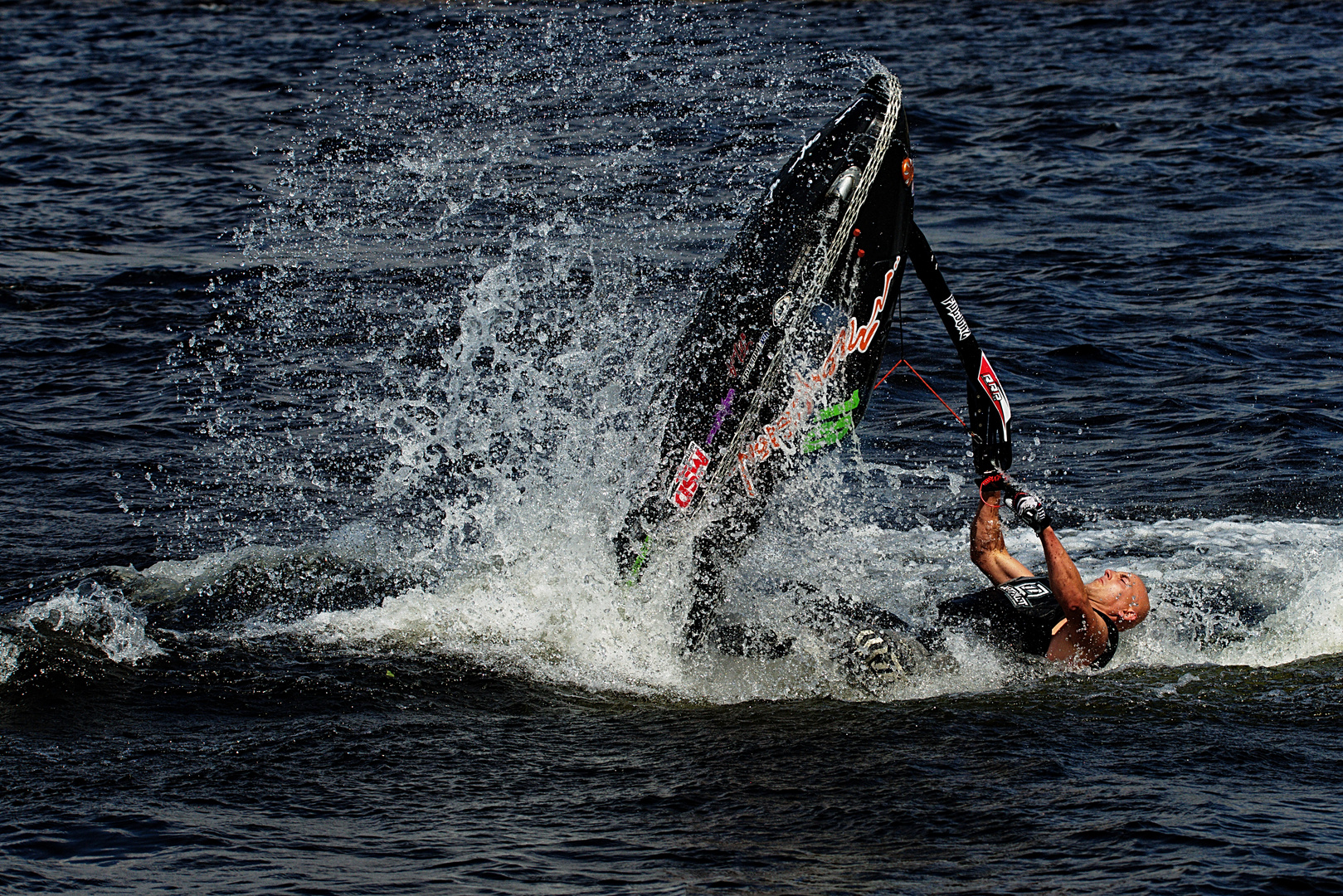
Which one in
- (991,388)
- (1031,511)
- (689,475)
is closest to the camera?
(1031,511)

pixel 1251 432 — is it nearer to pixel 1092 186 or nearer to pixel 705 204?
pixel 705 204

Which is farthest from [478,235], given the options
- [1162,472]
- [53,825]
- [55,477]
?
[53,825]

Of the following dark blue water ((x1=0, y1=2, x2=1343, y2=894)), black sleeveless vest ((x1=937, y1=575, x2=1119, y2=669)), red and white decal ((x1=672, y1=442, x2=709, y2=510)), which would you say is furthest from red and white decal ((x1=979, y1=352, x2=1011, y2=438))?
red and white decal ((x1=672, y1=442, x2=709, y2=510))

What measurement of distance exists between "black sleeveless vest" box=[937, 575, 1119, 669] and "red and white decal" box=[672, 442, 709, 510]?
5.07 feet

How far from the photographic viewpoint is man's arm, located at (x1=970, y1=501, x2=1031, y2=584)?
7473 millimetres

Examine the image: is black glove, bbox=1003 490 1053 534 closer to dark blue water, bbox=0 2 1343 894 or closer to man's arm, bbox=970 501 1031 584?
man's arm, bbox=970 501 1031 584

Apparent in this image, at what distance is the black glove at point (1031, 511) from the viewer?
6621 mm

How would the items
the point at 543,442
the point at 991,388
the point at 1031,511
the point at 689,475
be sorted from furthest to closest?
the point at 543,442, the point at 991,388, the point at 689,475, the point at 1031,511

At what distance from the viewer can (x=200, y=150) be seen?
19.3 metres

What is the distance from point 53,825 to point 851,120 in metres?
5.06

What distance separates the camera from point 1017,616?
7.11 meters

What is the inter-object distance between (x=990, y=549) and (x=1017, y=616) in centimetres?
52

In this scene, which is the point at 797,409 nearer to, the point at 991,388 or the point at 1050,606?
the point at 991,388

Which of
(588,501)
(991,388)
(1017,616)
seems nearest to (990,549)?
(1017,616)
